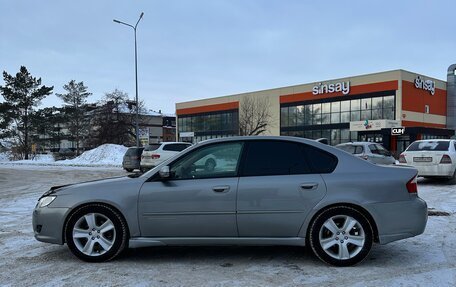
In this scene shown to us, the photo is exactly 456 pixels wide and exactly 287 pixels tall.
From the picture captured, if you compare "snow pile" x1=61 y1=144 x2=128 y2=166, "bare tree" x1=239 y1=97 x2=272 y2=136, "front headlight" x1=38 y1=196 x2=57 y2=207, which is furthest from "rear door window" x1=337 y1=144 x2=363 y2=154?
"bare tree" x1=239 y1=97 x2=272 y2=136

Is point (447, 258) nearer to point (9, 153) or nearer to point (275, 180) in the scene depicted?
point (275, 180)

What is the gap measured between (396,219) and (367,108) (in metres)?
44.6

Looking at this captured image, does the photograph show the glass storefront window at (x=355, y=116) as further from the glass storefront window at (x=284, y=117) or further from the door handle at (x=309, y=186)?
the door handle at (x=309, y=186)

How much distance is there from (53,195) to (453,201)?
28.6ft

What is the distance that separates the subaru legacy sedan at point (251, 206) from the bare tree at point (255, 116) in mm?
50733

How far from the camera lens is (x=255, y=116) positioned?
5775 cm

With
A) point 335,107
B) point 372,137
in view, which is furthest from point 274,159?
point 335,107

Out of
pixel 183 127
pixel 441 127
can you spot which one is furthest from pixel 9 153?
pixel 441 127

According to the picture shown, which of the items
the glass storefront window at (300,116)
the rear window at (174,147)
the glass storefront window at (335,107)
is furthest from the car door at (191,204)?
the glass storefront window at (300,116)

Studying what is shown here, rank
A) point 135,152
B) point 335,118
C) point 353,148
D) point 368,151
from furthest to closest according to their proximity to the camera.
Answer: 1. point 335,118
2. point 135,152
3. point 353,148
4. point 368,151

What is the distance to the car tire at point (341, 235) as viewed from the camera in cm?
469

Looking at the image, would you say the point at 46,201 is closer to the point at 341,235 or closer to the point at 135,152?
the point at 341,235

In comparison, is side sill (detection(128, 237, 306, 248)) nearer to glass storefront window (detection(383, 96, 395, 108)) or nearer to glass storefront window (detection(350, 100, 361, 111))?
glass storefront window (detection(383, 96, 395, 108))

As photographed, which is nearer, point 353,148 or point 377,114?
point 353,148
